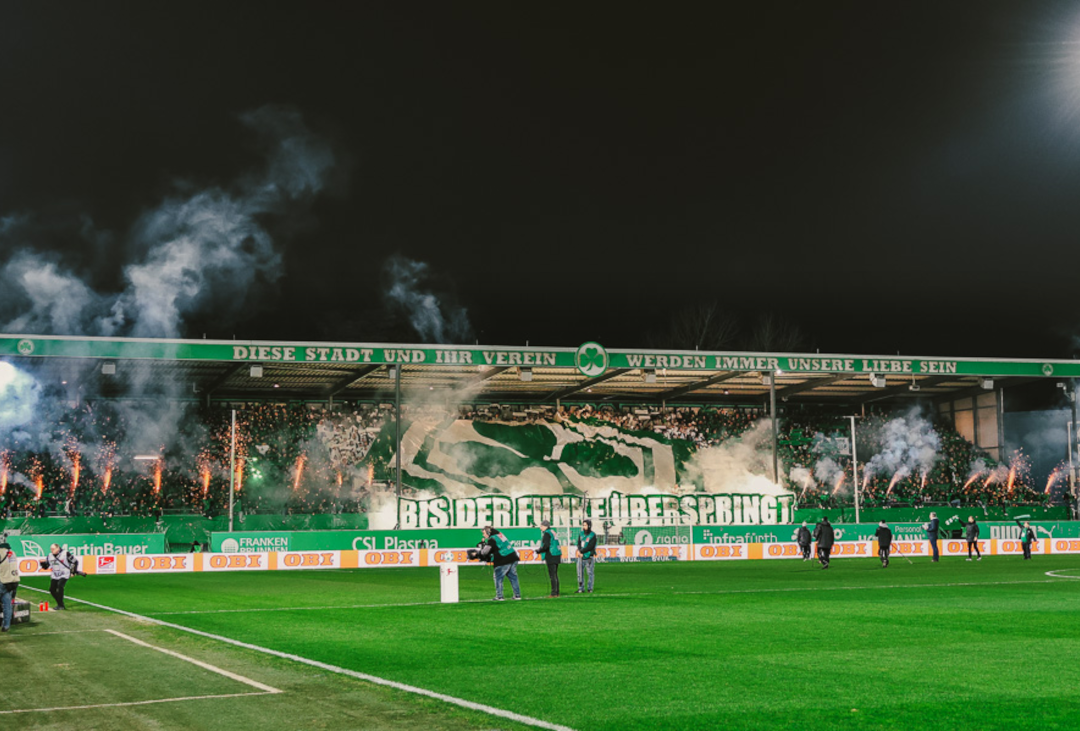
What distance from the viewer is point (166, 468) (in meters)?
52.7

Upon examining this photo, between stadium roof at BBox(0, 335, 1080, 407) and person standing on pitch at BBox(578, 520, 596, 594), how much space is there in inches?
931

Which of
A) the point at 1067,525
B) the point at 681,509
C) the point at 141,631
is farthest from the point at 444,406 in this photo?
the point at 141,631

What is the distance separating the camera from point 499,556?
22.4 meters

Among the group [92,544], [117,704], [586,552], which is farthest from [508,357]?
[117,704]

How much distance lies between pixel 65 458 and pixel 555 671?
4467 cm

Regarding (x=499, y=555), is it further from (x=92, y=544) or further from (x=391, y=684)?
(x=92, y=544)

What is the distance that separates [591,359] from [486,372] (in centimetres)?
744

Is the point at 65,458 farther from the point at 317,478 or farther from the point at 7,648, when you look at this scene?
the point at 7,648

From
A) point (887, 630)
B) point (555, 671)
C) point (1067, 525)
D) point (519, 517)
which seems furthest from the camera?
point (519, 517)

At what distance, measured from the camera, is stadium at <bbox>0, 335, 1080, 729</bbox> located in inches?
422

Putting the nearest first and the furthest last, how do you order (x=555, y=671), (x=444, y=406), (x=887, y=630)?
(x=555, y=671) < (x=887, y=630) < (x=444, y=406)

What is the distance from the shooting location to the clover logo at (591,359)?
49062 mm

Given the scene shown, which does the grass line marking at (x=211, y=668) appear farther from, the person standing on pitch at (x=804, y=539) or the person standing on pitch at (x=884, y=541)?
the person standing on pitch at (x=804, y=539)

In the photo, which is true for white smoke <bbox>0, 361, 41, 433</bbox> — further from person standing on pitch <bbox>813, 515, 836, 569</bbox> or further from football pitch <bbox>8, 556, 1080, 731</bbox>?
person standing on pitch <bbox>813, 515, 836, 569</bbox>
